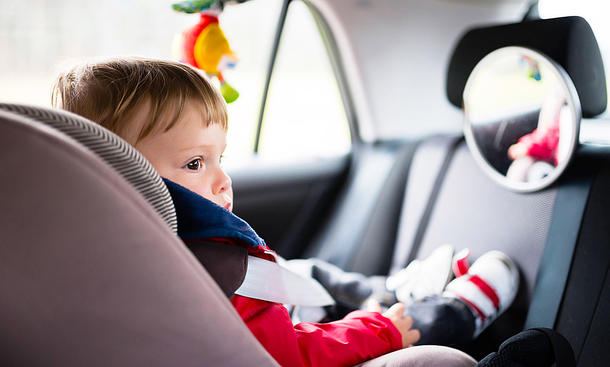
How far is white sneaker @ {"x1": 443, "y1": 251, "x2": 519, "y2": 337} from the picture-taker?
139 centimetres

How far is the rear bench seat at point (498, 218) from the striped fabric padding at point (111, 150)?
1.04m

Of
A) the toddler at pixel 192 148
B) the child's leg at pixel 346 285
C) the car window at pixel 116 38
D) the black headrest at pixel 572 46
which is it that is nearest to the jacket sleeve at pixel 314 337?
the toddler at pixel 192 148

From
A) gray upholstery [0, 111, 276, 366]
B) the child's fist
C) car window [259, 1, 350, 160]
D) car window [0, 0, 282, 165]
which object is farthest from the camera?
car window [259, 1, 350, 160]

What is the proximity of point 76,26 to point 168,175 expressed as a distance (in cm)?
157

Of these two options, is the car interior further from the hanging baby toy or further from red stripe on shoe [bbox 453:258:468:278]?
the hanging baby toy

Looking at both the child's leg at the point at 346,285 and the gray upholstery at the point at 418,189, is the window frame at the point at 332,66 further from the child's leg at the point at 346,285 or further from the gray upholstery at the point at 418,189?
the child's leg at the point at 346,285

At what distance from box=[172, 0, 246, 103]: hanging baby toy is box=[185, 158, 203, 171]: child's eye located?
1.56 feet

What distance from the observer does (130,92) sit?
0.82 meters

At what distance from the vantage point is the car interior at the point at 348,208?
505 mm


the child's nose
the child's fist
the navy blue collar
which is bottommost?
the child's fist

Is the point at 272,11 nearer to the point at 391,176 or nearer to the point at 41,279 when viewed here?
the point at 391,176

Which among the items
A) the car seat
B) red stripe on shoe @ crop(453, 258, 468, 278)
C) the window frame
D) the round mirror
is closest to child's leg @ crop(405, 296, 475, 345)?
red stripe on shoe @ crop(453, 258, 468, 278)

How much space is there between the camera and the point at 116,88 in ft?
2.72

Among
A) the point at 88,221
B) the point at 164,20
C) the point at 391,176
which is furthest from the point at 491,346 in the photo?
the point at 164,20
